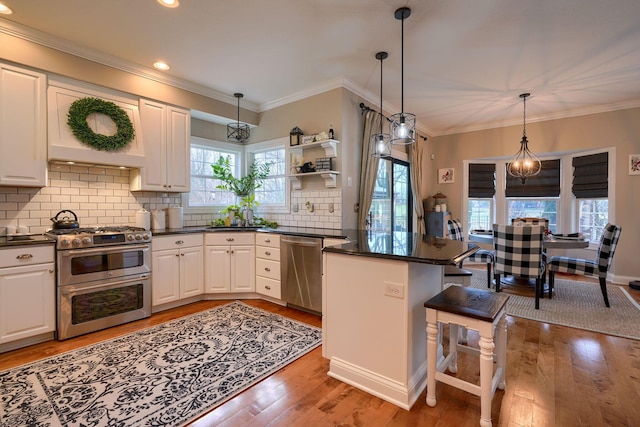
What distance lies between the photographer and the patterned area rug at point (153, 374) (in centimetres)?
177

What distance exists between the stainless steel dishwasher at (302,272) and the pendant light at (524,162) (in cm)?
367

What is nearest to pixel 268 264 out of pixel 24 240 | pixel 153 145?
pixel 153 145

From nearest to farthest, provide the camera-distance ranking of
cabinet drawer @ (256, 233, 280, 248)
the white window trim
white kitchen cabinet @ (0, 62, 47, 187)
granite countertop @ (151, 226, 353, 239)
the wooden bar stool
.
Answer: the wooden bar stool, white kitchen cabinet @ (0, 62, 47, 187), granite countertop @ (151, 226, 353, 239), cabinet drawer @ (256, 233, 280, 248), the white window trim

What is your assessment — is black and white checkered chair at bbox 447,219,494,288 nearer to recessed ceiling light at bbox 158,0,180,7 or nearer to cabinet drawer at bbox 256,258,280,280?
cabinet drawer at bbox 256,258,280,280

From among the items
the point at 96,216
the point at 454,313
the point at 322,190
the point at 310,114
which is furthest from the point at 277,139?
the point at 454,313

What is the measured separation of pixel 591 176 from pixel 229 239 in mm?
5848

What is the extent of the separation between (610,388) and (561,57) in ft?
10.2

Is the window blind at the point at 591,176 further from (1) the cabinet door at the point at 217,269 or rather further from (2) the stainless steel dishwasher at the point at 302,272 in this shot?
(1) the cabinet door at the point at 217,269

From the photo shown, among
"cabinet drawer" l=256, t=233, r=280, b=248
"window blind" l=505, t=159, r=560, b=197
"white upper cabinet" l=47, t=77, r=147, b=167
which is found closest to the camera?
"white upper cabinet" l=47, t=77, r=147, b=167

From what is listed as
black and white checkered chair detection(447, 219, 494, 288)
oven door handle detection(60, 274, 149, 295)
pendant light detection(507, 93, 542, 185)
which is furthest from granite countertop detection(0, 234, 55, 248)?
pendant light detection(507, 93, 542, 185)

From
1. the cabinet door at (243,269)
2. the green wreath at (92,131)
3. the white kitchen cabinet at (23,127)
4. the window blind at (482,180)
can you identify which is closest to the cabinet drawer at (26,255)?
the white kitchen cabinet at (23,127)

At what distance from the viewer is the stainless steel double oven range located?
271 centimetres

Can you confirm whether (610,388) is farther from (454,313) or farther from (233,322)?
(233,322)

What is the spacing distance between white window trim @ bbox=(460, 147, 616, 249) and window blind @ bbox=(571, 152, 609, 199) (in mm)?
69
